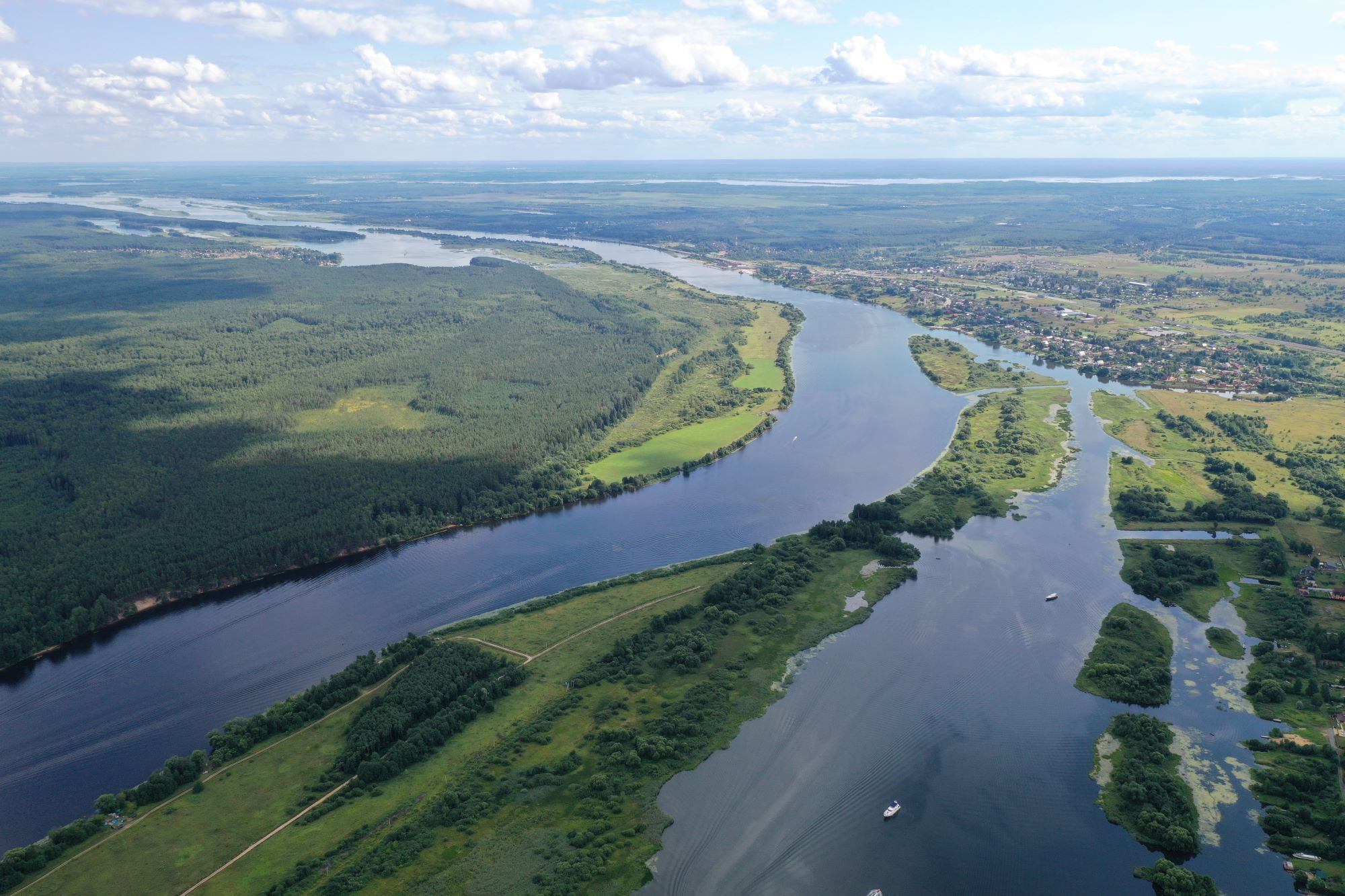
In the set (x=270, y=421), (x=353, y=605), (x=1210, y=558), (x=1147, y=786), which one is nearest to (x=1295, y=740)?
(x=1147, y=786)

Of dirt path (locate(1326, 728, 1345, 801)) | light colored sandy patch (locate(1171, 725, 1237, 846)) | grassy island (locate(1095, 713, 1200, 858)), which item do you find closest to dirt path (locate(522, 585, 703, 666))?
grassy island (locate(1095, 713, 1200, 858))

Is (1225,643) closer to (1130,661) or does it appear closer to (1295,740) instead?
(1130,661)

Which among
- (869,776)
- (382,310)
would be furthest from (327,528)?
(382,310)

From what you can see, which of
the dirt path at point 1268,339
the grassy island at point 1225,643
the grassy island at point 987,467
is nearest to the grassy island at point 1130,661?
the grassy island at point 1225,643

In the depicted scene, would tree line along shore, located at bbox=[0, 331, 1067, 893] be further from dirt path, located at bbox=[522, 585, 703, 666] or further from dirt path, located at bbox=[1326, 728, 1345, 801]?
dirt path, located at bbox=[1326, 728, 1345, 801]

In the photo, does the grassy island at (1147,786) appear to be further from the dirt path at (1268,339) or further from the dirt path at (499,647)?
the dirt path at (1268,339)
